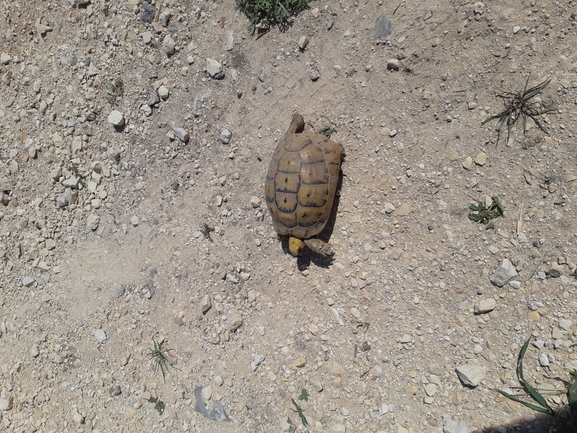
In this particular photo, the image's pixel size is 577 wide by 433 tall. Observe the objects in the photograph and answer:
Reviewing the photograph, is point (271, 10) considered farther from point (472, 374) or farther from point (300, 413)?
point (300, 413)

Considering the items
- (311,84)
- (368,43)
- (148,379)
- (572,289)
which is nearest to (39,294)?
(148,379)

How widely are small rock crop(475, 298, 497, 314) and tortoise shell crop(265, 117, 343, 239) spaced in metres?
1.94

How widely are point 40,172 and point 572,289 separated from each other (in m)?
7.09

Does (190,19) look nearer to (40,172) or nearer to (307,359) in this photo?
(40,172)

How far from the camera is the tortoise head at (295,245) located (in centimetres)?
459

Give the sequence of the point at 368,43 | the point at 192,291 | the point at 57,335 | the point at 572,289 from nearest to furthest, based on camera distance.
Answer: the point at 572,289
the point at 368,43
the point at 192,291
the point at 57,335

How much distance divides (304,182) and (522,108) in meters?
2.47

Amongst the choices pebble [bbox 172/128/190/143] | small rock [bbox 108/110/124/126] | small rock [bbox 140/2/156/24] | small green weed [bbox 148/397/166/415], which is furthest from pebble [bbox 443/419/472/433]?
small rock [bbox 140/2/156/24]

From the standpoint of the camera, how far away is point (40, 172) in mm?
5652

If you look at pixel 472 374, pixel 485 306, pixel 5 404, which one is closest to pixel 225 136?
pixel 485 306

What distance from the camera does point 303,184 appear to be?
427 centimetres

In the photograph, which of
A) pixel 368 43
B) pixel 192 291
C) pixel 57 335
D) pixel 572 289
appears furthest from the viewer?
pixel 57 335

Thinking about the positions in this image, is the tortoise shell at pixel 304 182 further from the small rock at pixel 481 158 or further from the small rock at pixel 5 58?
the small rock at pixel 5 58

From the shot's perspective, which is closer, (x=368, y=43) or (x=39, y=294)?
(x=368, y=43)
